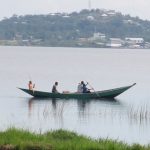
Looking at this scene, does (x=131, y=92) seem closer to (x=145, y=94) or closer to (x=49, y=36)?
(x=145, y=94)

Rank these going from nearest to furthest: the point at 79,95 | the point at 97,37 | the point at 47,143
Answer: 1. the point at 47,143
2. the point at 79,95
3. the point at 97,37

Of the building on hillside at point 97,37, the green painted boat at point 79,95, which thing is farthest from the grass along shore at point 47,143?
the building on hillside at point 97,37

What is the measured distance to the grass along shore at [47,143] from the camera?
14.7 m

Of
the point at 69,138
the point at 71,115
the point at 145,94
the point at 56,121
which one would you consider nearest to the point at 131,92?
the point at 145,94

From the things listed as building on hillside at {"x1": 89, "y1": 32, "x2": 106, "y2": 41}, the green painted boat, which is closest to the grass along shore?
the green painted boat

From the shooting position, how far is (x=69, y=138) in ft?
55.3

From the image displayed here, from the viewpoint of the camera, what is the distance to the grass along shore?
14.7 m

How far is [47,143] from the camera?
15.1 metres

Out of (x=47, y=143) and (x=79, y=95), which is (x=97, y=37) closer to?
(x=79, y=95)

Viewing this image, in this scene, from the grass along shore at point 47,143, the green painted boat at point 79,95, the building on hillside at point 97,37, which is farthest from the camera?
the building on hillside at point 97,37

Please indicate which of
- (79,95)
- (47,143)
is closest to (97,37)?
(79,95)

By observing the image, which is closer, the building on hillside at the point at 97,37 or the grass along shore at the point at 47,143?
the grass along shore at the point at 47,143

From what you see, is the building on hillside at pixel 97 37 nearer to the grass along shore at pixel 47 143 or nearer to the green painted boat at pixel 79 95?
the green painted boat at pixel 79 95

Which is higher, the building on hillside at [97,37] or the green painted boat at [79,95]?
the green painted boat at [79,95]
